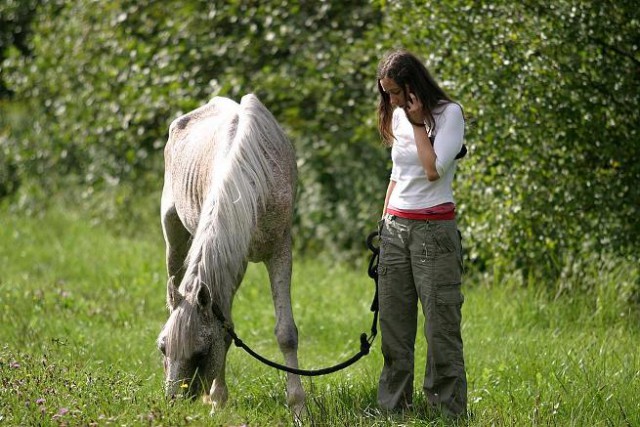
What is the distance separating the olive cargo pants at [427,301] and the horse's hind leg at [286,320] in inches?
17.9

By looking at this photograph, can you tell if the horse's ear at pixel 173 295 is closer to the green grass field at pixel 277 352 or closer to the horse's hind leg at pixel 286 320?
the green grass field at pixel 277 352

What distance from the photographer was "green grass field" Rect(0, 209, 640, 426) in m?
4.38

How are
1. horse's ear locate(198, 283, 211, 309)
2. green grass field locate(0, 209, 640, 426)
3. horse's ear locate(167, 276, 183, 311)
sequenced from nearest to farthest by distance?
horse's ear locate(198, 283, 211, 309), horse's ear locate(167, 276, 183, 311), green grass field locate(0, 209, 640, 426)

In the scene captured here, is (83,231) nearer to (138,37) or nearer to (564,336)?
(138,37)

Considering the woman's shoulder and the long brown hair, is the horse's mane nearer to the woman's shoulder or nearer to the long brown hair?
the long brown hair

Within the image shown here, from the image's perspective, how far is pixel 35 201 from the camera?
44.6 ft

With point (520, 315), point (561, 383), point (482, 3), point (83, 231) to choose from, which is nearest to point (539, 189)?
point (520, 315)

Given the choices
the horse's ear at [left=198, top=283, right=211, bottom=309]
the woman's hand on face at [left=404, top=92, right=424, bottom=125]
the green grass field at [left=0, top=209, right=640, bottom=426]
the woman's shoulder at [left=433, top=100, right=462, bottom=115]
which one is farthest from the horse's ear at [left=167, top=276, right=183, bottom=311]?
the woman's shoulder at [left=433, top=100, right=462, bottom=115]

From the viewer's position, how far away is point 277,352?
6.58 m

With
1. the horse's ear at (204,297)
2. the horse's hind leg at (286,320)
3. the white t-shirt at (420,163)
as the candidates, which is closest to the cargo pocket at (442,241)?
the white t-shirt at (420,163)

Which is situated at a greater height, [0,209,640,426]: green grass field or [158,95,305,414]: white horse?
[158,95,305,414]: white horse

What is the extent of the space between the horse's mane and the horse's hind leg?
27cm

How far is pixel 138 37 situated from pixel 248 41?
160 centimetres

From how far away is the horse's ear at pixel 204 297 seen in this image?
4148 millimetres
